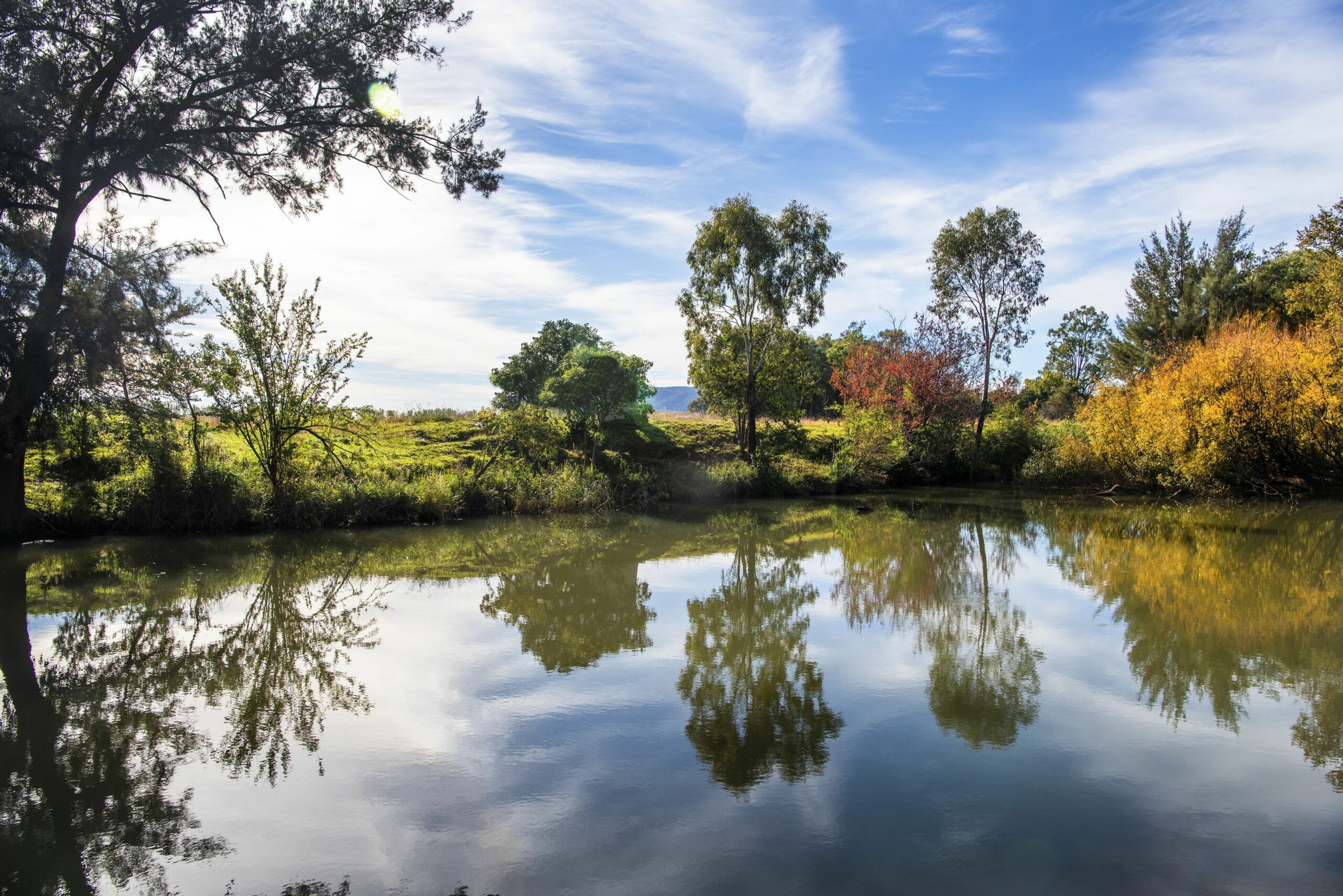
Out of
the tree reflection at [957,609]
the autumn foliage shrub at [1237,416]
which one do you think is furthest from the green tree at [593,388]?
the autumn foliage shrub at [1237,416]

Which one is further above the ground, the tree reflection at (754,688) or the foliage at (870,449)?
the foliage at (870,449)

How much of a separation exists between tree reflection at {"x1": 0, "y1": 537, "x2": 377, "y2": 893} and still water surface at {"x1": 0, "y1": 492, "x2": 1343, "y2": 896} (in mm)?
29

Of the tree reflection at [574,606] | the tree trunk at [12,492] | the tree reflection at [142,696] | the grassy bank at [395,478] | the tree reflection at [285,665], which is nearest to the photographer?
the tree reflection at [142,696]

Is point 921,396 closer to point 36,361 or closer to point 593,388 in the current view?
point 593,388

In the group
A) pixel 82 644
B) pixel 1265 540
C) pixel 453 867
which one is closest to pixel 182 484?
pixel 82 644

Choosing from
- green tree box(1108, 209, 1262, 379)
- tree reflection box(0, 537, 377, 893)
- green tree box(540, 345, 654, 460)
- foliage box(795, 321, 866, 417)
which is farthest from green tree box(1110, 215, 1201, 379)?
tree reflection box(0, 537, 377, 893)

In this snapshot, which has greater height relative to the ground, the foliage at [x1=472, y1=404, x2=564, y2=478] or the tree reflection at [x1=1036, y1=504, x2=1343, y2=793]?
the foliage at [x1=472, y1=404, x2=564, y2=478]

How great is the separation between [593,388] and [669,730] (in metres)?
15.5

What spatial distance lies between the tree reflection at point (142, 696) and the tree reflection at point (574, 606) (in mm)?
1593

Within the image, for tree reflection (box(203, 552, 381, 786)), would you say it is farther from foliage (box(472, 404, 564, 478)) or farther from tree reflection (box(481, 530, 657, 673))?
foliage (box(472, 404, 564, 478))

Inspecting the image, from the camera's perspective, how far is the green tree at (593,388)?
19.8 meters

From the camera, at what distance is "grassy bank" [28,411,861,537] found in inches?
487

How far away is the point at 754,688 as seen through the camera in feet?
18.9

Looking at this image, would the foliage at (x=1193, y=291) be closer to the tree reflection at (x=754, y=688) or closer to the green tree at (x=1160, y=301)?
the green tree at (x=1160, y=301)
